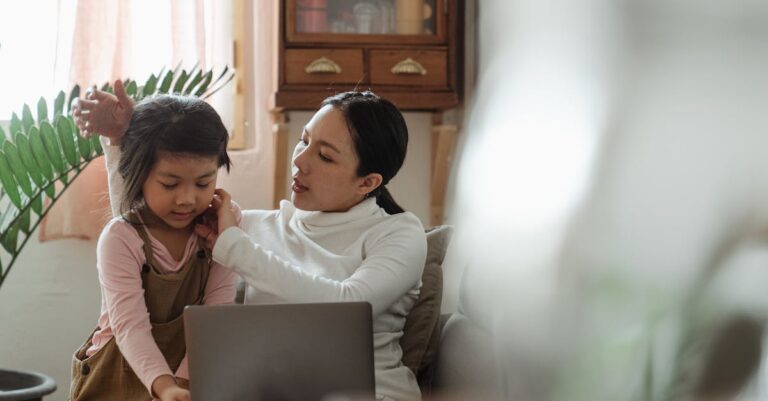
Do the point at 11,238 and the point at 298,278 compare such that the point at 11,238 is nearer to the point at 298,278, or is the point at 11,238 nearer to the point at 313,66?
the point at 313,66

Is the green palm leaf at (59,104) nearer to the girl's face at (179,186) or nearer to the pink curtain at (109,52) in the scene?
the pink curtain at (109,52)

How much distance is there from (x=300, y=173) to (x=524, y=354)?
1019mm

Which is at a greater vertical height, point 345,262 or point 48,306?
point 345,262

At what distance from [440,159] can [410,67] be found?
11.5 inches

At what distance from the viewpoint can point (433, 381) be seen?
127 cm

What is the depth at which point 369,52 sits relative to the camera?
2133 millimetres

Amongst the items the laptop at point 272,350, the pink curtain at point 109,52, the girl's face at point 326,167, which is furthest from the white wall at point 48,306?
the laptop at point 272,350

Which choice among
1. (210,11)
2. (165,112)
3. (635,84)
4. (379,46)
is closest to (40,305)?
(210,11)

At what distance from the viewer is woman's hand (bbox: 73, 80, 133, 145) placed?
A: 1206 mm

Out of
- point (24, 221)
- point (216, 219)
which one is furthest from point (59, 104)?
point (216, 219)

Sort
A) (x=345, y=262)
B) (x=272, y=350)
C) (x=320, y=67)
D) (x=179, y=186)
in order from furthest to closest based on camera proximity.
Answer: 1. (x=320, y=67)
2. (x=345, y=262)
3. (x=179, y=186)
4. (x=272, y=350)

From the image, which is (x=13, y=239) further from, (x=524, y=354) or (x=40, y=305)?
(x=524, y=354)

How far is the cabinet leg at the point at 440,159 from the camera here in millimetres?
2299

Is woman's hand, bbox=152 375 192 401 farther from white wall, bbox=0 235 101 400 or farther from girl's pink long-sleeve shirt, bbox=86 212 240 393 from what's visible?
white wall, bbox=0 235 101 400
